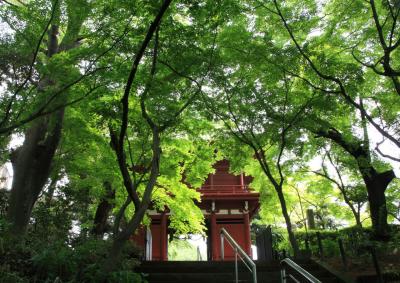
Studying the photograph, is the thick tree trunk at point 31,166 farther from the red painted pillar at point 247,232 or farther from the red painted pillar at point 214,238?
the red painted pillar at point 247,232

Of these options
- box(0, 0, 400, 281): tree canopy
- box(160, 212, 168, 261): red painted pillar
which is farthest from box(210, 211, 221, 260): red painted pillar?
box(0, 0, 400, 281): tree canopy

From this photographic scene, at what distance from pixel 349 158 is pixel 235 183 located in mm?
7262

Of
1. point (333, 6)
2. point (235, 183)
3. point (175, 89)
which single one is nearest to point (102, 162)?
point (175, 89)

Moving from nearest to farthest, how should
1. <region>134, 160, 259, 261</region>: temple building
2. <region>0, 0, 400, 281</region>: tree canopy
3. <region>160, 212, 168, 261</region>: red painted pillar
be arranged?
<region>0, 0, 400, 281</region>: tree canopy → <region>134, 160, 259, 261</region>: temple building → <region>160, 212, 168, 261</region>: red painted pillar

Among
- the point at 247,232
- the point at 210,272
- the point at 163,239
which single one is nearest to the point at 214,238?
the point at 247,232

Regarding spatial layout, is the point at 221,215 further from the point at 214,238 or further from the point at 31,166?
the point at 31,166

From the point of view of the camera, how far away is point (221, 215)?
18.3m

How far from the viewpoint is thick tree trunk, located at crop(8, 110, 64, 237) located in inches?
343

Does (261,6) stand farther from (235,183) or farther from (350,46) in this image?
(235,183)

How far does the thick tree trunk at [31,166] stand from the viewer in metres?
8.72

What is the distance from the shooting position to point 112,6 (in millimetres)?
6855

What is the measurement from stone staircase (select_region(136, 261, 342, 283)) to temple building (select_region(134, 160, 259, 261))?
811 centimetres

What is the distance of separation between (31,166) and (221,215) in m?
10.9

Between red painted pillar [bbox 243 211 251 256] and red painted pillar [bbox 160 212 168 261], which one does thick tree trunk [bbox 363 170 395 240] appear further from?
red painted pillar [bbox 160 212 168 261]
